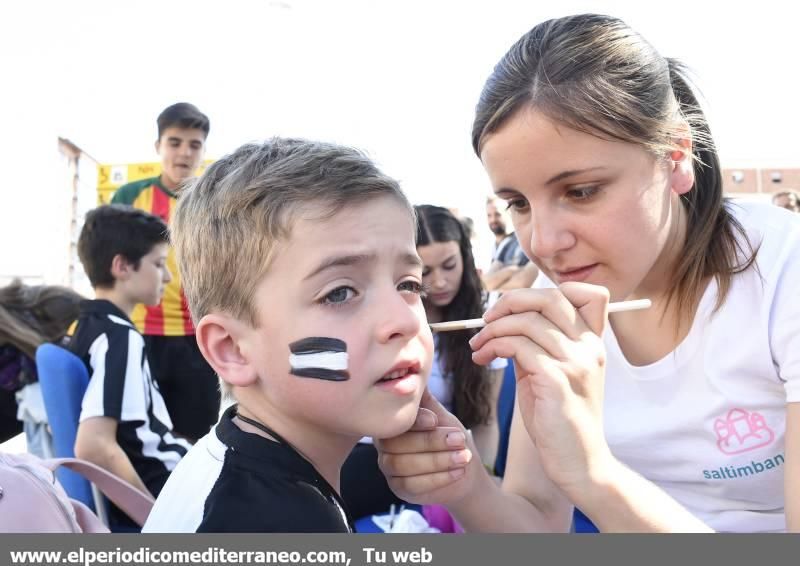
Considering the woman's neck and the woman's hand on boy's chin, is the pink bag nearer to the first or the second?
the woman's hand on boy's chin

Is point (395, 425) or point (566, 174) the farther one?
point (566, 174)

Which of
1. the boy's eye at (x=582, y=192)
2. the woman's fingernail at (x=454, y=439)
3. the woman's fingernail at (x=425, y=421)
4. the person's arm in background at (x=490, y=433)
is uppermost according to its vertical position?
the boy's eye at (x=582, y=192)

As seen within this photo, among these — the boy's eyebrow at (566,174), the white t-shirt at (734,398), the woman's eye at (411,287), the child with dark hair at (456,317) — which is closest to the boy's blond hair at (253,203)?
the woman's eye at (411,287)

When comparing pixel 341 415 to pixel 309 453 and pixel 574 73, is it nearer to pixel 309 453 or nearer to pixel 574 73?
pixel 309 453

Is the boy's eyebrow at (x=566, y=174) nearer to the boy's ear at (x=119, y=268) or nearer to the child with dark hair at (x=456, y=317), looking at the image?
the child with dark hair at (x=456, y=317)

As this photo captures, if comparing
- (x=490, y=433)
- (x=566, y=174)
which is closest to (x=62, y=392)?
(x=490, y=433)

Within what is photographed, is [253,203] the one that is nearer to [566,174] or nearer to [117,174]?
[566,174]

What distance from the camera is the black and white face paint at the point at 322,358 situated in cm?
84

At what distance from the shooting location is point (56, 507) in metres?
1.05

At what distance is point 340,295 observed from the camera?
87 centimetres

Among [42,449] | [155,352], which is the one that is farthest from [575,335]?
[155,352]

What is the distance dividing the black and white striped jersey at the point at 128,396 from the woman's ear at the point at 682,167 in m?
1.51

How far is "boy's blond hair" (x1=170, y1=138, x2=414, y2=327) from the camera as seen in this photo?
2.89 ft

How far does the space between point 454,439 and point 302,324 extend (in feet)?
0.92
